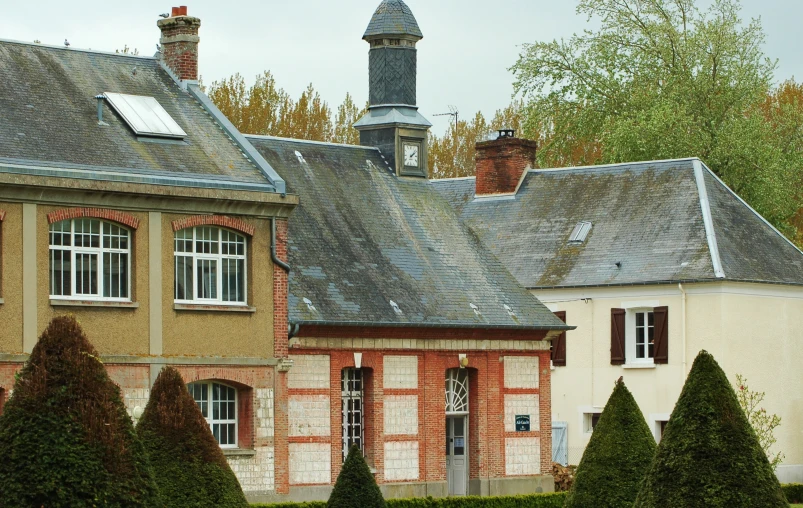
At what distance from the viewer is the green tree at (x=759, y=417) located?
41.1 metres

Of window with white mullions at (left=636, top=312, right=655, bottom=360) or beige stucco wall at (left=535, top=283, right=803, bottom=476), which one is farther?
window with white mullions at (left=636, top=312, right=655, bottom=360)

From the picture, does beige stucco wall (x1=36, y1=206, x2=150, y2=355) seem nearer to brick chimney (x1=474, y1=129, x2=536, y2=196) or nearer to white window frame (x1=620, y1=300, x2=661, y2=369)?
white window frame (x1=620, y1=300, x2=661, y2=369)

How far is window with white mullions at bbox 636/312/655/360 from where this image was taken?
4444 cm

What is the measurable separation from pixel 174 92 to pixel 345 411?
7.44 meters

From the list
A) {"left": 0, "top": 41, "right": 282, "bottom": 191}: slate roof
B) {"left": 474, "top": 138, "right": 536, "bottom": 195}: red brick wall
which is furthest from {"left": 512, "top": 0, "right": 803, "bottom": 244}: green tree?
{"left": 0, "top": 41, "right": 282, "bottom": 191}: slate roof

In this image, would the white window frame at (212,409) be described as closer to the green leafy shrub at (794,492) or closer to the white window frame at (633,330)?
the green leafy shrub at (794,492)

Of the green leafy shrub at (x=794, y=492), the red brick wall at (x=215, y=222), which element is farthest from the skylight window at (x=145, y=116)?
the green leafy shrub at (x=794, y=492)

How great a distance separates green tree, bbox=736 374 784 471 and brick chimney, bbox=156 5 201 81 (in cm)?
1535

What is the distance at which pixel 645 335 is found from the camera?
4450cm

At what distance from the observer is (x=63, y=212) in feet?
95.6

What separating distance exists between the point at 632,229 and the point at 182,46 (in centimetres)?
1562

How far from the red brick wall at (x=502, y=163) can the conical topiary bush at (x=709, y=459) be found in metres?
28.7

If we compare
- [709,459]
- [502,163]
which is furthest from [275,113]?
[709,459]

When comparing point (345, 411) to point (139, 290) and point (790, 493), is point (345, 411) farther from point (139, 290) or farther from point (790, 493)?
point (790, 493)
